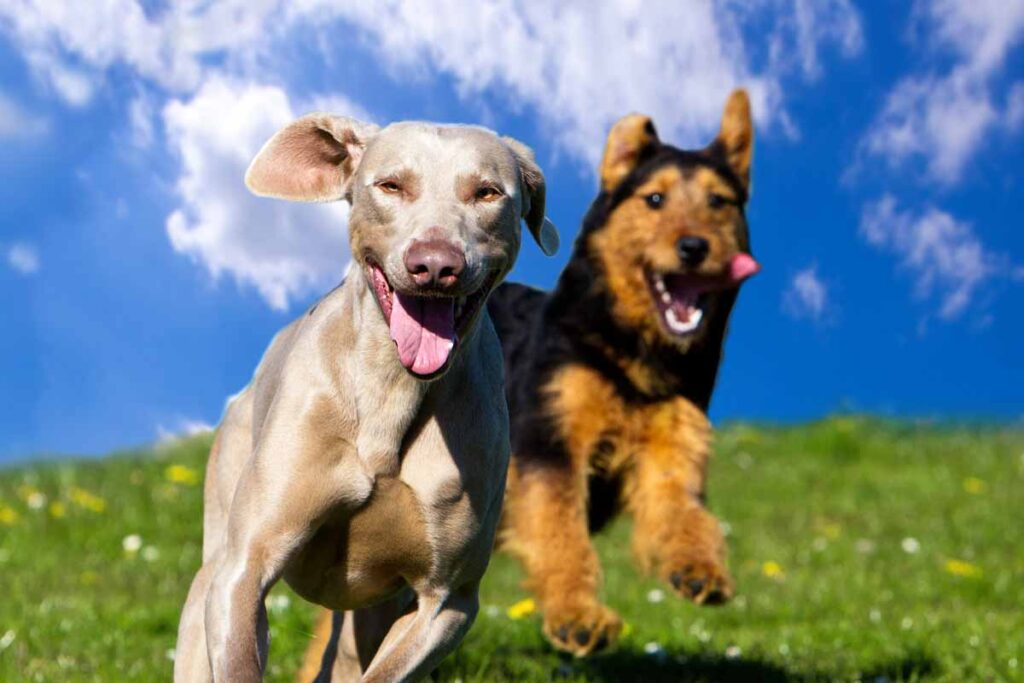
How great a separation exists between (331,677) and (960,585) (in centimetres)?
452

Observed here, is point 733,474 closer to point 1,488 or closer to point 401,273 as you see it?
point 1,488

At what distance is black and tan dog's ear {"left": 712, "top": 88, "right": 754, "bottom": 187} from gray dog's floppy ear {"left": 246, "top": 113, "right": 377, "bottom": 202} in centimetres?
256

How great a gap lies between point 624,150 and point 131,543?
4644 mm

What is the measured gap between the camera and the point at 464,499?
3.56 metres

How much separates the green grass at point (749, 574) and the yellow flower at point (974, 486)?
0.03 m

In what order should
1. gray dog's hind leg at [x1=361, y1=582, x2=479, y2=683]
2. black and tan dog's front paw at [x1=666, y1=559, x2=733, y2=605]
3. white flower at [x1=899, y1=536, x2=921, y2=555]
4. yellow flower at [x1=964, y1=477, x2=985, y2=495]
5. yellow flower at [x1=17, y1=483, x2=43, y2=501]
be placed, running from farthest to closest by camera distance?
yellow flower at [x1=964, y1=477, x2=985, y2=495] < yellow flower at [x1=17, y1=483, x2=43, y2=501] < white flower at [x1=899, y1=536, x2=921, y2=555] < black and tan dog's front paw at [x1=666, y1=559, x2=733, y2=605] < gray dog's hind leg at [x1=361, y1=582, x2=479, y2=683]

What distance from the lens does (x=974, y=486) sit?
11.2 meters

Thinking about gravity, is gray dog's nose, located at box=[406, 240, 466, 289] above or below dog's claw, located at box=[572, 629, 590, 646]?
below

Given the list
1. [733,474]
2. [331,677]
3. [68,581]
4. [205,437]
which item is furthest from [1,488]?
[331,677]

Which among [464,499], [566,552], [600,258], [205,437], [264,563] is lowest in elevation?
[264,563]

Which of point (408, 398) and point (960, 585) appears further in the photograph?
point (960, 585)

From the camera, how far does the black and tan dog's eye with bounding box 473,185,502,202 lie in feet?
11.1

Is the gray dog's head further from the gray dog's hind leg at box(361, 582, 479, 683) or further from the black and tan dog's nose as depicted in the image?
the black and tan dog's nose

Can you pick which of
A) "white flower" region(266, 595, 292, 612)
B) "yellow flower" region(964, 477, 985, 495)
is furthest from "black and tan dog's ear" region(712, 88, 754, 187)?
"yellow flower" region(964, 477, 985, 495)
